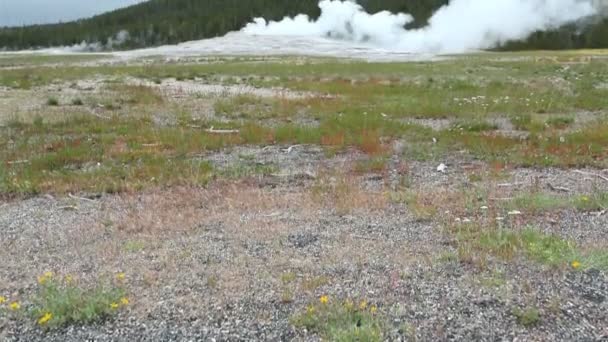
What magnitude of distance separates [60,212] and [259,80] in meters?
26.3

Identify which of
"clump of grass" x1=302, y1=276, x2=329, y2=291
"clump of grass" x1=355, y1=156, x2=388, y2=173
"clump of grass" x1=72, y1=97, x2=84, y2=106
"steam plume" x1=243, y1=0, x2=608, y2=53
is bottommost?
"clump of grass" x1=302, y1=276, x2=329, y2=291

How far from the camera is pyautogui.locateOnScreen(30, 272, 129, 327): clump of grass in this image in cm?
514

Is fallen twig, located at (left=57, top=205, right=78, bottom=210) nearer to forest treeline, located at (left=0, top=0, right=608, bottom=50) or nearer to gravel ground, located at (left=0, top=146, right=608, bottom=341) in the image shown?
gravel ground, located at (left=0, top=146, right=608, bottom=341)

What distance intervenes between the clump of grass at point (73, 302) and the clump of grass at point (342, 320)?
5.97ft

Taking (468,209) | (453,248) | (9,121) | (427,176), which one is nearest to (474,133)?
(427,176)

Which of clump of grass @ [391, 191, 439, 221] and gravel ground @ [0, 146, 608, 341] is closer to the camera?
gravel ground @ [0, 146, 608, 341]

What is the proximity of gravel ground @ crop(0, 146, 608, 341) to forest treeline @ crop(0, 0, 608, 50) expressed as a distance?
4428 inches

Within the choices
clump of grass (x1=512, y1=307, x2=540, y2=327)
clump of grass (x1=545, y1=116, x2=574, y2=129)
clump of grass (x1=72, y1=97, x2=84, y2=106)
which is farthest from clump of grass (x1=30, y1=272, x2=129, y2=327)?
clump of grass (x1=72, y1=97, x2=84, y2=106)

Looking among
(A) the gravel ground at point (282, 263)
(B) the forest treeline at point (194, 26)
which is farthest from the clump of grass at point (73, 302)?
(B) the forest treeline at point (194, 26)

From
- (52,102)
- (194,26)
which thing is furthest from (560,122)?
(194,26)

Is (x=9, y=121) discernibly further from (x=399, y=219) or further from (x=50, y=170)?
(x=399, y=219)

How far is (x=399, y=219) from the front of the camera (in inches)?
314

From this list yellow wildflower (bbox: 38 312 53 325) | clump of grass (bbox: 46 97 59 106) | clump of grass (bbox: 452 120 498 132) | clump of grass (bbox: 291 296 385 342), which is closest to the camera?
clump of grass (bbox: 291 296 385 342)

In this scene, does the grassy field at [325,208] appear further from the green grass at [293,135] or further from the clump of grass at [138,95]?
the clump of grass at [138,95]
